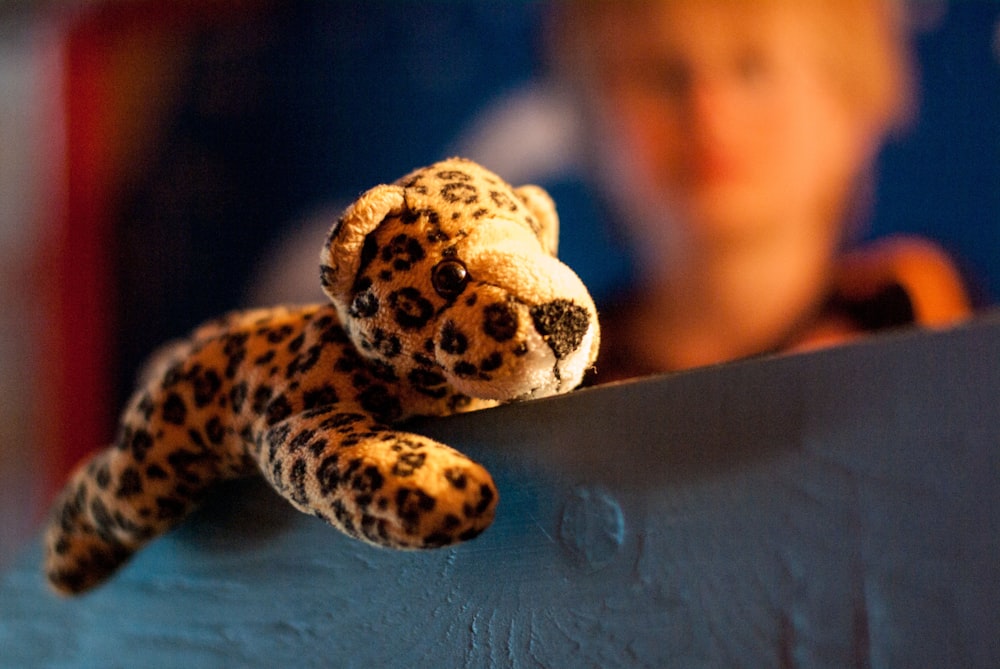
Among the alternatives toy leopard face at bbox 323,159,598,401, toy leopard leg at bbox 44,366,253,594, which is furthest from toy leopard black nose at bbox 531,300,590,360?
toy leopard leg at bbox 44,366,253,594

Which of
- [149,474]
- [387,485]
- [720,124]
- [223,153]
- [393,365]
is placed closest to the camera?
[387,485]

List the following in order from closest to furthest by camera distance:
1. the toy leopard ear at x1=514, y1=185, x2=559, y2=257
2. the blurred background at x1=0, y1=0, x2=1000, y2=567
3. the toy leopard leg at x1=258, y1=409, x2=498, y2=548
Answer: the toy leopard leg at x1=258, y1=409, x2=498, y2=548, the toy leopard ear at x1=514, y1=185, x2=559, y2=257, the blurred background at x1=0, y1=0, x2=1000, y2=567

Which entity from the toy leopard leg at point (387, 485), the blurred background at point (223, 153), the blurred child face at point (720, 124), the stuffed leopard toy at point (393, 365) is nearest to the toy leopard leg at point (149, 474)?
the stuffed leopard toy at point (393, 365)

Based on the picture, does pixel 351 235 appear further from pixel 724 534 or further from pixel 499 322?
pixel 724 534

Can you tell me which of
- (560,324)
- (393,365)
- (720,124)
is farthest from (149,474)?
(720,124)

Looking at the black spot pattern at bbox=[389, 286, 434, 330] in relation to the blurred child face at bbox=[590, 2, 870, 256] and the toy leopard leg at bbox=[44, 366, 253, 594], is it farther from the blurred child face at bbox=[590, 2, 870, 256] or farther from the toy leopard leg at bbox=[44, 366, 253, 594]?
the blurred child face at bbox=[590, 2, 870, 256]
